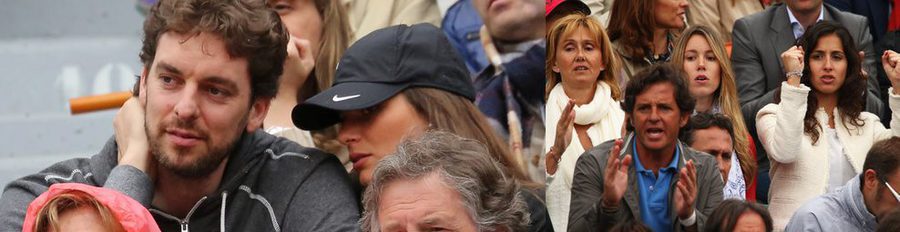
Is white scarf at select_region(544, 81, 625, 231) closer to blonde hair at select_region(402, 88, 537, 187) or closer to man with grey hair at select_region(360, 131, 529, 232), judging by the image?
blonde hair at select_region(402, 88, 537, 187)

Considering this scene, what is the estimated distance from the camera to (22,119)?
20.8 feet

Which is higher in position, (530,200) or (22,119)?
(530,200)

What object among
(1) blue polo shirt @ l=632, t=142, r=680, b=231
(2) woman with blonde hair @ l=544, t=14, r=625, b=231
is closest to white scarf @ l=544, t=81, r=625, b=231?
(2) woman with blonde hair @ l=544, t=14, r=625, b=231

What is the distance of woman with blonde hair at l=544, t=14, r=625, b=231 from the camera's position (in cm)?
337

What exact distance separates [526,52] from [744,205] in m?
0.64

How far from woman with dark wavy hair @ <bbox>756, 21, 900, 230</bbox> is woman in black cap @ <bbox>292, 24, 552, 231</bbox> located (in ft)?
1.46

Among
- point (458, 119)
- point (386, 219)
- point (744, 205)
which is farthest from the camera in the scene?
point (458, 119)

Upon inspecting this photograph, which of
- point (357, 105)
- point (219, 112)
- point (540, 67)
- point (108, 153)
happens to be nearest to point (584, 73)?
point (540, 67)

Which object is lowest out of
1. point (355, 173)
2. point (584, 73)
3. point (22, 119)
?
point (22, 119)

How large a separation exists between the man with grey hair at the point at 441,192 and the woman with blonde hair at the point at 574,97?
1.10ft

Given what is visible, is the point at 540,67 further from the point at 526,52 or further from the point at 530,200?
the point at 530,200

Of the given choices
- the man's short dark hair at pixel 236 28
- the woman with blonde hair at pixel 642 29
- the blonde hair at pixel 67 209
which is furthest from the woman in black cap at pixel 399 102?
the blonde hair at pixel 67 209

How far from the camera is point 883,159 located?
3.19m

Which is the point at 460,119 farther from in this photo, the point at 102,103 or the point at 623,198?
the point at 102,103
